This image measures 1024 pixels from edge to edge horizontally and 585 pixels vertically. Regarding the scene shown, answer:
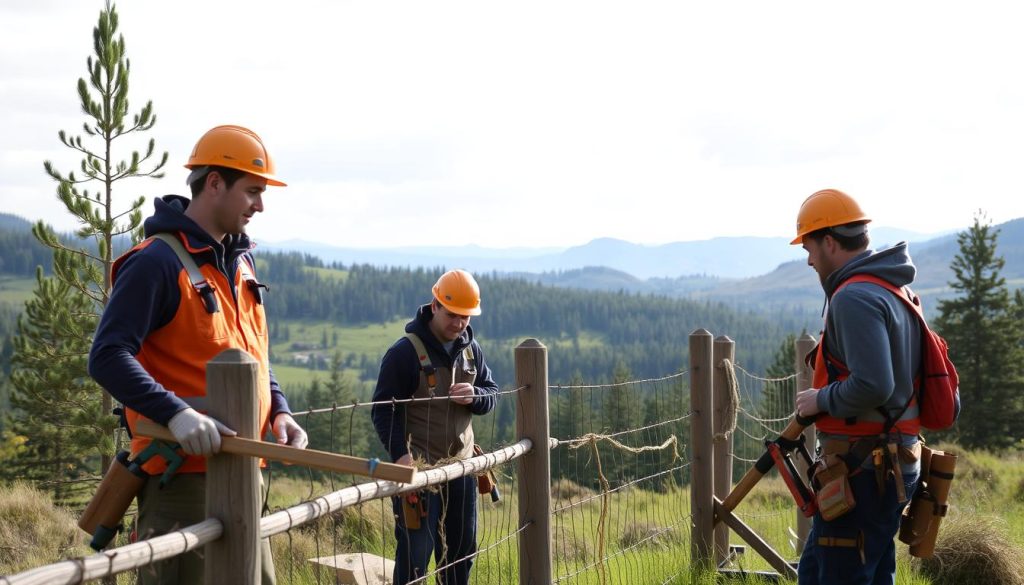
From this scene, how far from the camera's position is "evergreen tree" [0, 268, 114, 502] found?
762 inches

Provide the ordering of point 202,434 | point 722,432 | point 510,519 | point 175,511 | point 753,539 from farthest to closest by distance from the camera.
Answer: point 722,432 < point 753,539 < point 510,519 < point 175,511 < point 202,434

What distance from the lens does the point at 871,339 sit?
3867 millimetres

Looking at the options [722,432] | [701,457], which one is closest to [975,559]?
[722,432]

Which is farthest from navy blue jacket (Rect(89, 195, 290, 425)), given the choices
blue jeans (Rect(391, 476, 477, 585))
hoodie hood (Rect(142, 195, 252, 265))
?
blue jeans (Rect(391, 476, 477, 585))

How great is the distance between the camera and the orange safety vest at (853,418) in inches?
161

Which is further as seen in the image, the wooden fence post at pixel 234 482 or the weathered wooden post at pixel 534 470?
the weathered wooden post at pixel 534 470

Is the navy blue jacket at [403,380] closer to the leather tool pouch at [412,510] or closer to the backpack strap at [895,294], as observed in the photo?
the leather tool pouch at [412,510]

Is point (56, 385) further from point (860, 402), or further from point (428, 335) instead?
point (860, 402)

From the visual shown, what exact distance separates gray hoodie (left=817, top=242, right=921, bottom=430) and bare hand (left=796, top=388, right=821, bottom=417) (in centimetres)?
4

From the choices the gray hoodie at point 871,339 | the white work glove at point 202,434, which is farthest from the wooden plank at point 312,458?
the gray hoodie at point 871,339

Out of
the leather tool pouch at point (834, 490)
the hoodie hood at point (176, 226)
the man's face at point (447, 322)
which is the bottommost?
the leather tool pouch at point (834, 490)

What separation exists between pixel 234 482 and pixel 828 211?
2.90 m

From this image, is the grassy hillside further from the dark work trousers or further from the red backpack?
the red backpack

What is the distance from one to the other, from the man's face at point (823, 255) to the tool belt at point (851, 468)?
2.44 ft
